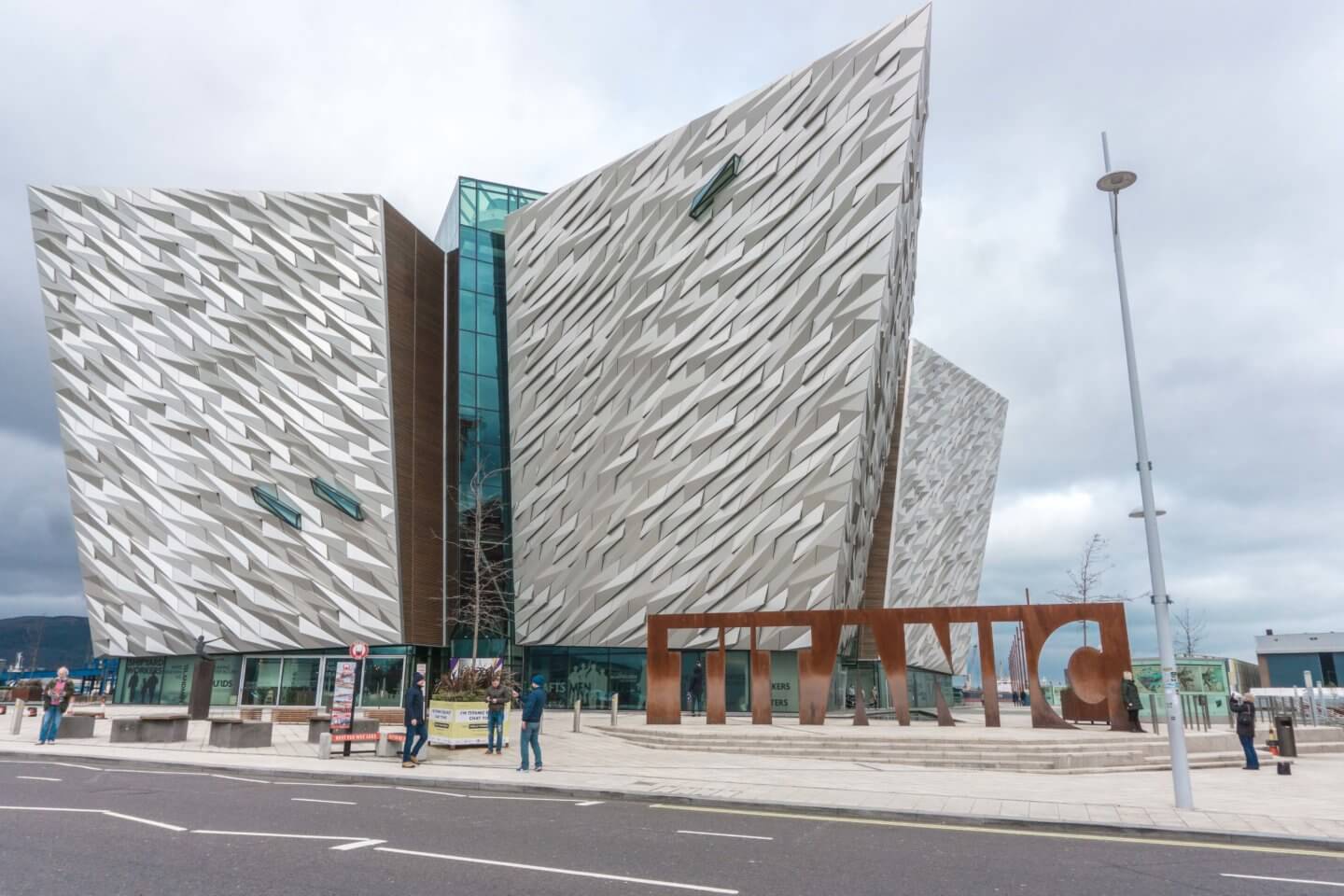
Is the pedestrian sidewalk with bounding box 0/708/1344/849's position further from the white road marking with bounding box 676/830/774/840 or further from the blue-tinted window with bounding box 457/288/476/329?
the blue-tinted window with bounding box 457/288/476/329

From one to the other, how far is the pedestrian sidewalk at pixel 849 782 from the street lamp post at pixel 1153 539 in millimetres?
706

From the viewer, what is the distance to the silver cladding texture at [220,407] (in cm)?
4059

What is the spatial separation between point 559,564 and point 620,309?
12066 millimetres

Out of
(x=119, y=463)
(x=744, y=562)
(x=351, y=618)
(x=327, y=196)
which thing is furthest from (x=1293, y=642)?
(x=119, y=463)

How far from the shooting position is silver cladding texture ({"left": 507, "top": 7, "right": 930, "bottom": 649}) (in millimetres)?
33812

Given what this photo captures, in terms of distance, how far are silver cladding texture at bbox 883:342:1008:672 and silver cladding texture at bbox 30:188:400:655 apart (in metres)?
28.7

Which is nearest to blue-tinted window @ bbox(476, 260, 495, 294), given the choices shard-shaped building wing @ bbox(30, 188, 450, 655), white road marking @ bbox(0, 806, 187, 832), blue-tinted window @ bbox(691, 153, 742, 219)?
shard-shaped building wing @ bbox(30, 188, 450, 655)

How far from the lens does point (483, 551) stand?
43.5 m

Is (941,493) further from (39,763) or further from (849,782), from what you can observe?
(39,763)

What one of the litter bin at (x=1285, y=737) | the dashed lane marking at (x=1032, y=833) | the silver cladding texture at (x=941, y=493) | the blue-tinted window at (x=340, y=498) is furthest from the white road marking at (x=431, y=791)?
the silver cladding texture at (x=941, y=493)

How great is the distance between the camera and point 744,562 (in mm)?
35281

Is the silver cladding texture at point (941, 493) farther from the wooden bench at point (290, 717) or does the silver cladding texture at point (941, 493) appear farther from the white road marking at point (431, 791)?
the white road marking at point (431, 791)

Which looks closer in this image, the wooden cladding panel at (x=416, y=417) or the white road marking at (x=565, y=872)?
the white road marking at (x=565, y=872)

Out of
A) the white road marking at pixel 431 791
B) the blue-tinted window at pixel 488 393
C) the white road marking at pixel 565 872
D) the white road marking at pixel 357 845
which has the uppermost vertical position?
the blue-tinted window at pixel 488 393
